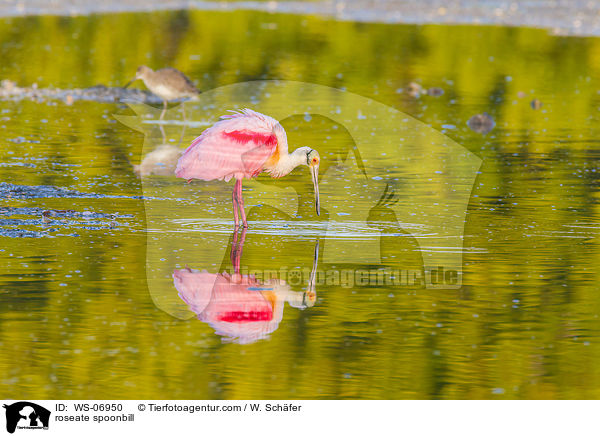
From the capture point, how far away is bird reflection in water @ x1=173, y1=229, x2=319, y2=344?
8.91 meters

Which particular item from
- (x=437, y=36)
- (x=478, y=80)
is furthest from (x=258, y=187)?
(x=437, y=36)

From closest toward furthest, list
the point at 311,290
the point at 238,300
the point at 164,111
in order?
the point at 238,300 < the point at 311,290 < the point at 164,111

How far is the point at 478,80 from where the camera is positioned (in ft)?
87.0

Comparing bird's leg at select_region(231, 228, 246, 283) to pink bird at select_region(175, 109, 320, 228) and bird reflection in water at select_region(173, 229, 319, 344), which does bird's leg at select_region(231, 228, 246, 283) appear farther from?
pink bird at select_region(175, 109, 320, 228)

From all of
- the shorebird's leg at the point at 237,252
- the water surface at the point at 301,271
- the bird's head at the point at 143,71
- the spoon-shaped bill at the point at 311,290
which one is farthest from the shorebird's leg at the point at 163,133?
the spoon-shaped bill at the point at 311,290

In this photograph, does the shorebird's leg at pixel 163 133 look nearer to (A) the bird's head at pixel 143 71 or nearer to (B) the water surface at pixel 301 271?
(B) the water surface at pixel 301 271

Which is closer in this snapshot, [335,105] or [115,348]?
[115,348]

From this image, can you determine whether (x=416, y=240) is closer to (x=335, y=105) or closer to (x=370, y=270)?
(x=370, y=270)

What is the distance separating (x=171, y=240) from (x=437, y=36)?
79.5ft

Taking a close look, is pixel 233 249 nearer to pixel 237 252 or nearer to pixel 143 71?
pixel 237 252
